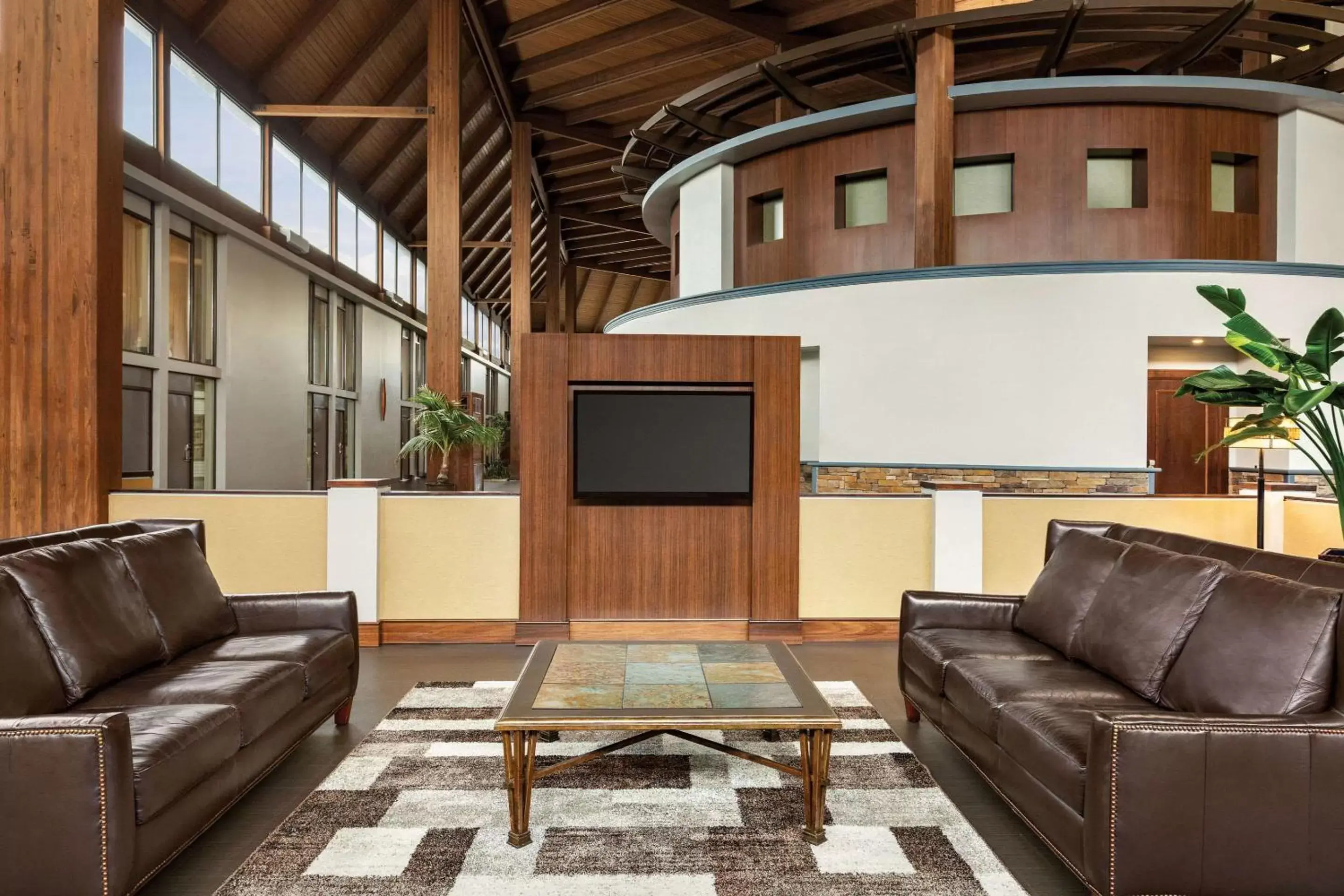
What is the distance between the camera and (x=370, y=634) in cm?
491

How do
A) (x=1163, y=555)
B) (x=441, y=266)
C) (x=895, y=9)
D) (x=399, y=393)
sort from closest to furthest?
1. (x=1163, y=555)
2. (x=441, y=266)
3. (x=895, y=9)
4. (x=399, y=393)

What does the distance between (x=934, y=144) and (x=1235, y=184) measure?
3661 millimetres

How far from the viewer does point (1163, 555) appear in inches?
112

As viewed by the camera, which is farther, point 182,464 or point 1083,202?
point 182,464

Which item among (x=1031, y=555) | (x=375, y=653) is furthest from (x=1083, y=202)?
(x=375, y=653)

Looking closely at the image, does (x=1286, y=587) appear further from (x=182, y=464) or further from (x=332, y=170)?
(x=332, y=170)

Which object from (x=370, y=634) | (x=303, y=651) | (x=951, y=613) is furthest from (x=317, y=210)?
(x=951, y=613)

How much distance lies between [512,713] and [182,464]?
906 cm

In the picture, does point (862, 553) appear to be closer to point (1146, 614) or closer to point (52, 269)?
point (1146, 614)

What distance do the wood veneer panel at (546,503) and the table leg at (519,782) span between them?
2.38 metres

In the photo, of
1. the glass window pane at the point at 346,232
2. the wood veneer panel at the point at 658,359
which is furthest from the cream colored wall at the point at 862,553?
the glass window pane at the point at 346,232

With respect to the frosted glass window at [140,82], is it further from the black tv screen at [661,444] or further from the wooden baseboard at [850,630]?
the wooden baseboard at [850,630]

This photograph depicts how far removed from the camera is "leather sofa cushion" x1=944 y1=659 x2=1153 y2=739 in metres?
2.60

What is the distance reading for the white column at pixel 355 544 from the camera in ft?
16.0
